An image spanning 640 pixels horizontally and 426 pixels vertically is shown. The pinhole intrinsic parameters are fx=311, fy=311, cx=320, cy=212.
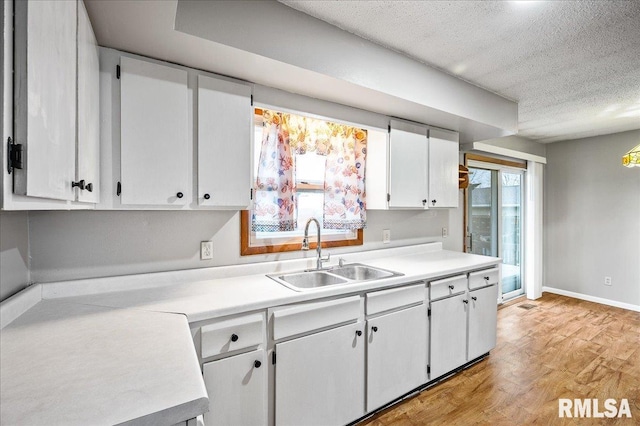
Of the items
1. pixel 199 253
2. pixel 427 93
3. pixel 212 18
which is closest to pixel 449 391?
pixel 199 253

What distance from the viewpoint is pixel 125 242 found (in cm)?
174

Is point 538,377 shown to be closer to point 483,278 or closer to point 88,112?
point 483,278

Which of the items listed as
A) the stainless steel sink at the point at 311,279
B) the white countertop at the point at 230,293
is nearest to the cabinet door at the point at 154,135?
the white countertop at the point at 230,293

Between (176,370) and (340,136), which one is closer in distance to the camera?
(176,370)

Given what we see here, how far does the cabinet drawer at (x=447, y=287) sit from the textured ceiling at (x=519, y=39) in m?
1.59

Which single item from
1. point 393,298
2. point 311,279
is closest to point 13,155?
point 311,279

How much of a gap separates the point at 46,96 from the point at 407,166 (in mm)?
2335

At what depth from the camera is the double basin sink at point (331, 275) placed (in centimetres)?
212

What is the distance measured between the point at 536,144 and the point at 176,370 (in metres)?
5.64

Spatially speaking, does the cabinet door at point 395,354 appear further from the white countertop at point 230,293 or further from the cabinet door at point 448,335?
the white countertop at point 230,293

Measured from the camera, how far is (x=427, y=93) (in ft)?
7.39

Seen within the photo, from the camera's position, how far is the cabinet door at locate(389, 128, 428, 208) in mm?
2555

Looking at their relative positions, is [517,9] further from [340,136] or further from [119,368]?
[119,368]

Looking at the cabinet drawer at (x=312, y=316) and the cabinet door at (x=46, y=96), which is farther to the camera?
the cabinet drawer at (x=312, y=316)
